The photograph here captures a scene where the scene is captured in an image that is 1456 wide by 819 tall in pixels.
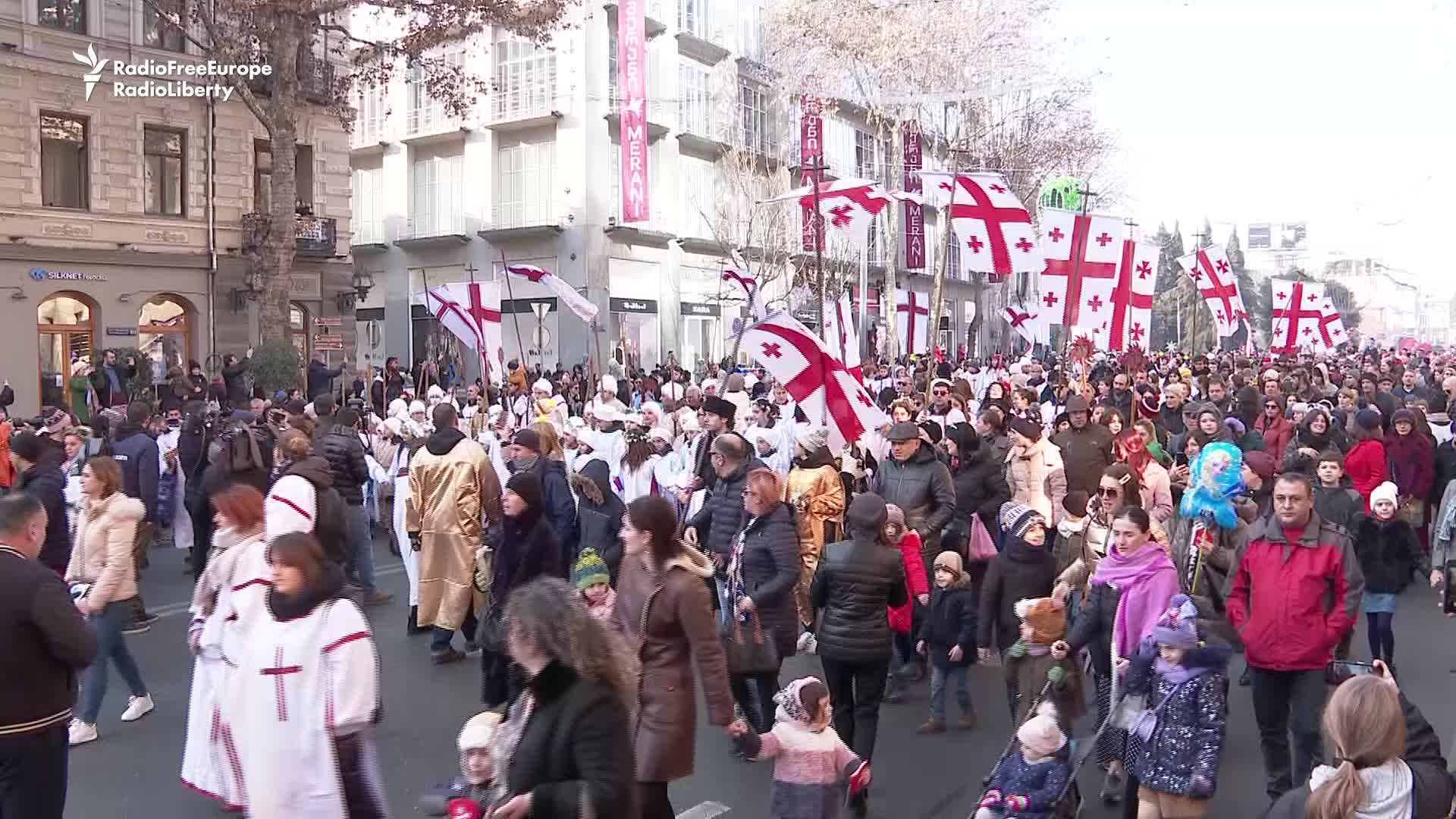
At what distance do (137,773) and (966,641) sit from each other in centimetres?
438

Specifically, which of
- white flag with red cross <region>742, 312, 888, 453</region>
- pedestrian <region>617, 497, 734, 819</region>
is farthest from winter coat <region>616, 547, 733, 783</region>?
white flag with red cross <region>742, 312, 888, 453</region>

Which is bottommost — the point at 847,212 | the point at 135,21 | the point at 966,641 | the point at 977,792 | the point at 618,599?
the point at 977,792

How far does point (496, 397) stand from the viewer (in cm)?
2158

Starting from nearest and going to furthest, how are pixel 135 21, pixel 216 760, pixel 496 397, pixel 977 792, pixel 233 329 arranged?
1. pixel 216 760
2. pixel 977 792
3. pixel 496 397
4. pixel 135 21
5. pixel 233 329

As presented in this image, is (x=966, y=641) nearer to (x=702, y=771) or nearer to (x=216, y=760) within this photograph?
(x=702, y=771)

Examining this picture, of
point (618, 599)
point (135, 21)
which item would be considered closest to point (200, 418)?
point (618, 599)

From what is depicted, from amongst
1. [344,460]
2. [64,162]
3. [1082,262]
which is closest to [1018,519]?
[344,460]

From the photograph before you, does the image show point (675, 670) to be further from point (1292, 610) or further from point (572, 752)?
point (1292, 610)

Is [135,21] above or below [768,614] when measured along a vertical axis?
above

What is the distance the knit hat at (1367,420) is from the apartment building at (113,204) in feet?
66.1

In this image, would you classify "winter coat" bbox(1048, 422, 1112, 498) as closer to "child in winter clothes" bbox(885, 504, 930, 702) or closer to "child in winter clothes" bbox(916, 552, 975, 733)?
"child in winter clothes" bbox(885, 504, 930, 702)

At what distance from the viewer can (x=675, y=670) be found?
515 centimetres

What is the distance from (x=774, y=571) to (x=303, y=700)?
2909mm

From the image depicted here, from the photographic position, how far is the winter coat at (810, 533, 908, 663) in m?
6.41
